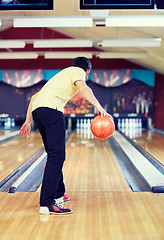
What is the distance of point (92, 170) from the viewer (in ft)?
14.6

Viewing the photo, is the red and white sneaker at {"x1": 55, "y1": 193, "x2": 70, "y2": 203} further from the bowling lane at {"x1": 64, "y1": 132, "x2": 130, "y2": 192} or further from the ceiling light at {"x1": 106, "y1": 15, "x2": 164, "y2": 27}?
the ceiling light at {"x1": 106, "y1": 15, "x2": 164, "y2": 27}

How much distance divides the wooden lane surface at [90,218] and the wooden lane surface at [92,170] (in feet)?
1.81

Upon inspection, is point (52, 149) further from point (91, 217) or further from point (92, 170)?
point (92, 170)

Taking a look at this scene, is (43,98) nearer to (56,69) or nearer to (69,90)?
(69,90)

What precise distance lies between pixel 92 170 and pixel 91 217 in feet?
6.71

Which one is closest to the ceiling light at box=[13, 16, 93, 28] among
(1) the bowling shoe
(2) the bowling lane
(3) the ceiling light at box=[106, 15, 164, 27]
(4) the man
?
(3) the ceiling light at box=[106, 15, 164, 27]

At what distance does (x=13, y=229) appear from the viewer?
7.16ft

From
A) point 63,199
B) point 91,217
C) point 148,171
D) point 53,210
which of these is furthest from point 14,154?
point 91,217

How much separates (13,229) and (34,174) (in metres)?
1.98

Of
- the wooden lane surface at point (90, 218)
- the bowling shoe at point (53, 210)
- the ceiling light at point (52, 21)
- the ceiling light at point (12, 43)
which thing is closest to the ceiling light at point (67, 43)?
the ceiling light at point (12, 43)

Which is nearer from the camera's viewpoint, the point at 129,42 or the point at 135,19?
the point at 135,19

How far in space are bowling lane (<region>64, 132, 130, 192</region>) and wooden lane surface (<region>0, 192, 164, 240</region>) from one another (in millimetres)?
552

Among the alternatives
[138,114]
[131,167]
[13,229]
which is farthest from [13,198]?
[138,114]

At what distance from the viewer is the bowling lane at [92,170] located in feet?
11.9
